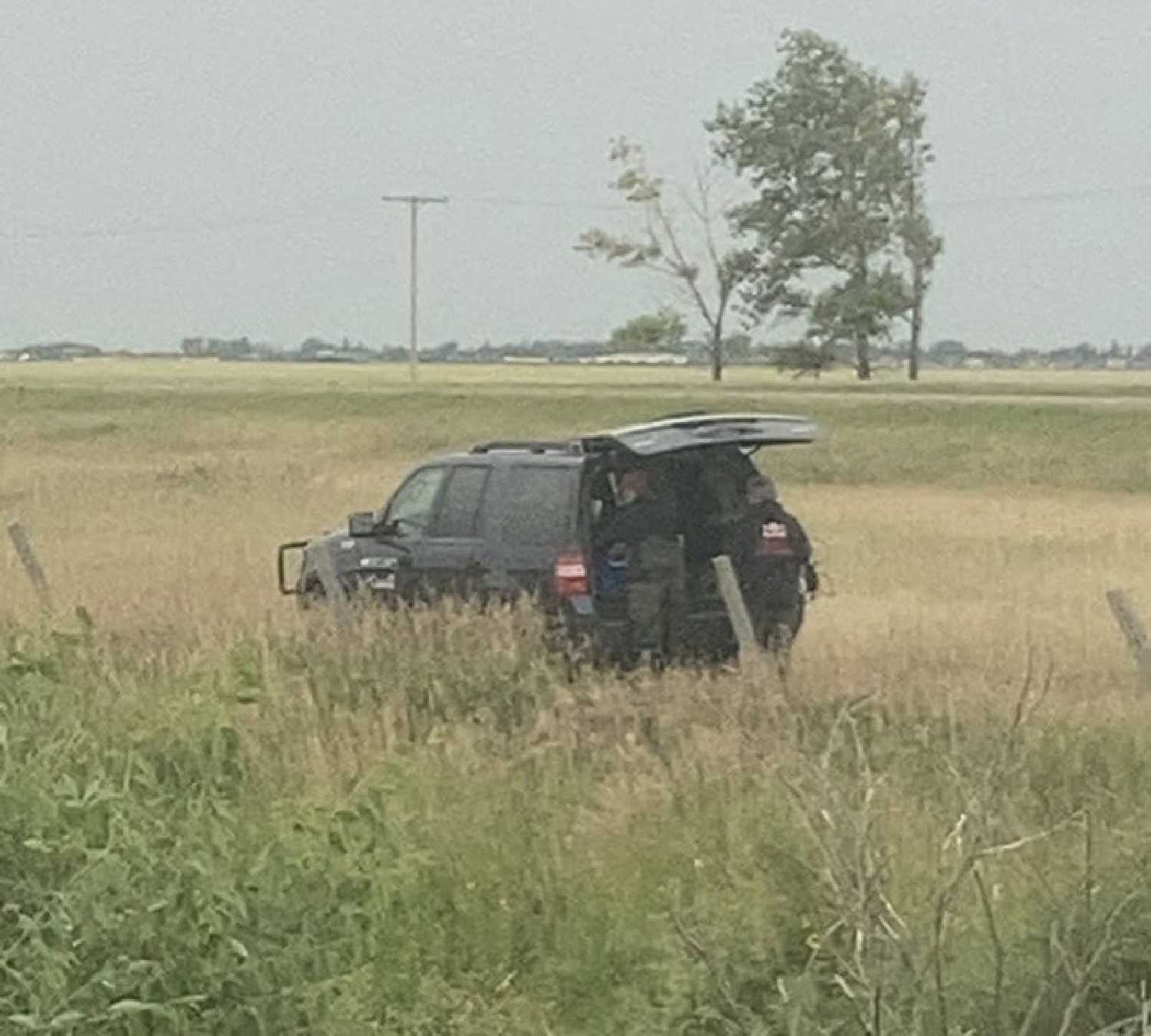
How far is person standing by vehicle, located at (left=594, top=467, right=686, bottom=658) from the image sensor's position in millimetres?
14531

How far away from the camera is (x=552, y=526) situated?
15.1 metres

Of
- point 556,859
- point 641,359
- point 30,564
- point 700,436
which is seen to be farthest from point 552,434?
point 641,359

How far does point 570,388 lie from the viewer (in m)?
80.6

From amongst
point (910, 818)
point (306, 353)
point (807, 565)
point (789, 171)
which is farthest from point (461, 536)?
point (306, 353)

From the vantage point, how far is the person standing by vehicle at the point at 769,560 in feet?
49.6

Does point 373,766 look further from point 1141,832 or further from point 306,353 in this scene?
point 306,353

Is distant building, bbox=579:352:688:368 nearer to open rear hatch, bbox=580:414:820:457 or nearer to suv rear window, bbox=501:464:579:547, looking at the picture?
suv rear window, bbox=501:464:579:547

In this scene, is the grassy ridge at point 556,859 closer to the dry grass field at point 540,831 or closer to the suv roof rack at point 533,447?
the dry grass field at point 540,831

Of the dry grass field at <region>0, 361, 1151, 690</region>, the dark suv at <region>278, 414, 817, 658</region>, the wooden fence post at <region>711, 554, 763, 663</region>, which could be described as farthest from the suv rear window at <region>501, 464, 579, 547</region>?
the wooden fence post at <region>711, 554, 763, 663</region>

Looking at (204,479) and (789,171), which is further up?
(789,171)

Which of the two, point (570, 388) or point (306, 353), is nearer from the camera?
point (570, 388)

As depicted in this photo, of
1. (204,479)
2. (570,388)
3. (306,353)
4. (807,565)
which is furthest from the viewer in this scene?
(306,353)

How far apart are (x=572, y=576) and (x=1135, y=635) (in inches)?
136

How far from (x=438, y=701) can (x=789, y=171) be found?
93.4 m
